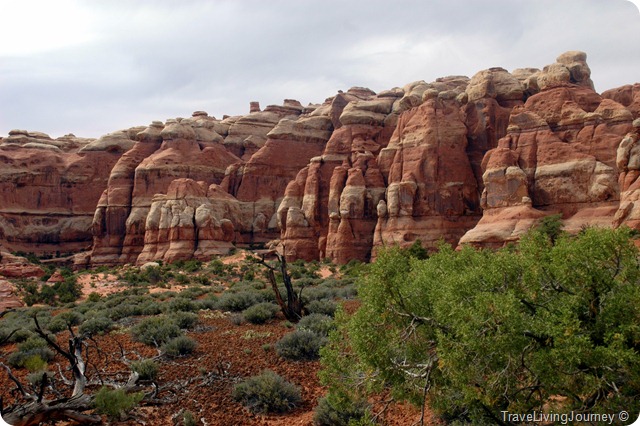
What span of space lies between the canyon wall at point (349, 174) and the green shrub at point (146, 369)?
93.0ft

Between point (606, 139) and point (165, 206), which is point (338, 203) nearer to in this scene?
point (165, 206)

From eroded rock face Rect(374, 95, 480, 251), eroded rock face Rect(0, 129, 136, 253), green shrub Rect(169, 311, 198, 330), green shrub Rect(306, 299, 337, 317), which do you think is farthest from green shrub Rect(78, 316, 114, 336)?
eroded rock face Rect(0, 129, 136, 253)

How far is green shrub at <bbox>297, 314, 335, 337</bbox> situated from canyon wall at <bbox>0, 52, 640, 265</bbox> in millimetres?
22463

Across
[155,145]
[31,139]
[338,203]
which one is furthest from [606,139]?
[31,139]

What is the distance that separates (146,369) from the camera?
39.1 feet

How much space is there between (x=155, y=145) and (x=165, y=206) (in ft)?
48.4

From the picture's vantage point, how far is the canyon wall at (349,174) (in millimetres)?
39844

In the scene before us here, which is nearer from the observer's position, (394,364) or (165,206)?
(394,364)

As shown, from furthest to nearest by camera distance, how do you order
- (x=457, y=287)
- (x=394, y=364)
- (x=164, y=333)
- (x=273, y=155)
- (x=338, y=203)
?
(x=273, y=155), (x=338, y=203), (x=164, y=333), (x=394, y=364), (x=457, y=287)

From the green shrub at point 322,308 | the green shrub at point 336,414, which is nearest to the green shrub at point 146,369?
the green shrub at point 336,414

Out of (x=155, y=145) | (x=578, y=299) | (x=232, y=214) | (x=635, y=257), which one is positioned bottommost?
(x=232, y=214)

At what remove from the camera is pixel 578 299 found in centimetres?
680

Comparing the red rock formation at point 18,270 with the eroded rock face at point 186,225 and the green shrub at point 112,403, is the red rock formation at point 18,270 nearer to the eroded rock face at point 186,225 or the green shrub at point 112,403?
the eroded rock face at point 186,225

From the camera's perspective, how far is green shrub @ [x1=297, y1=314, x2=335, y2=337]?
15633 millimetres
